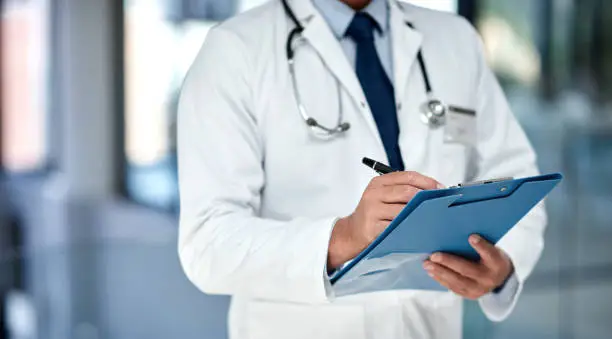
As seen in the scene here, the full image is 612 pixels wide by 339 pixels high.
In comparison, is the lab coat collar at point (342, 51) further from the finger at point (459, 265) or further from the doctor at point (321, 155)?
the finger at point (459, 265)

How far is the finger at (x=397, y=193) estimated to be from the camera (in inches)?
40.4

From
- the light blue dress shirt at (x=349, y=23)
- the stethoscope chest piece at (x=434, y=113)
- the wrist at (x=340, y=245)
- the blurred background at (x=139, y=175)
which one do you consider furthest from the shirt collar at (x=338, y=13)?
the blurred background at (x=139, y=175)

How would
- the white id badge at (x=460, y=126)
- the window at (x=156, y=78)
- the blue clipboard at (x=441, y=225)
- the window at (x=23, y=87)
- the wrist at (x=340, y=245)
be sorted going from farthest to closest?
the window at (x=23, y=87), the window at (x=156, y=78), the white id badge at (x=460, y=126), the wrist at (x=340, y=245), the blue clipboard at (x=441, y=225)

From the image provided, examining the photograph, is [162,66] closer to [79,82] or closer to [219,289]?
[79,82]

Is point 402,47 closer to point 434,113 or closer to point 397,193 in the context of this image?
point 434,113

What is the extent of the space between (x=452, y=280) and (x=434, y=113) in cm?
31

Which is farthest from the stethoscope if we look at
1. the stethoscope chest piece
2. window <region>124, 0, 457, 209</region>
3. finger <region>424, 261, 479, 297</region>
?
window <region>124, 0, 457, 209</region>

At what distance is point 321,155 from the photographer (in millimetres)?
1320

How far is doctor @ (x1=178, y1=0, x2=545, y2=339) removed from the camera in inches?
47.9

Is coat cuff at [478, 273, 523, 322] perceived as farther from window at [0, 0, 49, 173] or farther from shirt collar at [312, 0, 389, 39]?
window at [0, 0, 49, 173]

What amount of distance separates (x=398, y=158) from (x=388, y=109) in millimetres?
84

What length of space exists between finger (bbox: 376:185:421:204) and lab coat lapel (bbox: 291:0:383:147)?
312 mm

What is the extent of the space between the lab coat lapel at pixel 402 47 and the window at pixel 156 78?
6.76ft

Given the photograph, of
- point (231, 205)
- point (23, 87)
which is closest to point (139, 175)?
point (23, 87)
